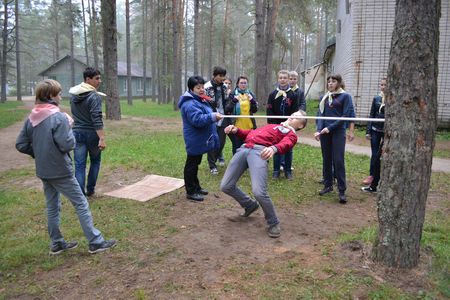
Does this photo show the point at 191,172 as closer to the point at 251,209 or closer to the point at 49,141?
the point at 251,209

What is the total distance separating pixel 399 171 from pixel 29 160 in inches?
331

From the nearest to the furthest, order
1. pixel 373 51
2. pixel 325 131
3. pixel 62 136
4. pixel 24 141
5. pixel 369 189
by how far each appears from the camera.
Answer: pixel 62 136 < pixel 24 141 < pixel 325 131 < pixel 369 189 < pixel 373 51

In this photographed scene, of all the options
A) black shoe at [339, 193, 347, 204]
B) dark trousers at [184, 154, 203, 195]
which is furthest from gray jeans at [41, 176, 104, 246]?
black shoe at [339, 193, 347, 204]

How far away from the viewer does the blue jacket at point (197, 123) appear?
5.41m

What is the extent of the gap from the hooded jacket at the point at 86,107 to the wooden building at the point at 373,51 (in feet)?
33.0

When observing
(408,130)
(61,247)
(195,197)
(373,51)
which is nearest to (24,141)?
(61,247)

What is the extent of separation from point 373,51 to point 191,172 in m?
9.65

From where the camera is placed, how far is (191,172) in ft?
19.2

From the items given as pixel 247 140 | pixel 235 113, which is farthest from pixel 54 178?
pixel 235 113

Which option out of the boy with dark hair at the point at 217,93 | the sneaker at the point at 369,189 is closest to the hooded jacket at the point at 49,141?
the boy with dark hair at the point at 217,93

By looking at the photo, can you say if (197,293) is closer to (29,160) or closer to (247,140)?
(247,140)

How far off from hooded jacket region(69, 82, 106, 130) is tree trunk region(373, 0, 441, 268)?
3787mm

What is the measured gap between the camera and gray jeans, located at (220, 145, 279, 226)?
4383mm

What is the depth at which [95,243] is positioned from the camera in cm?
406
